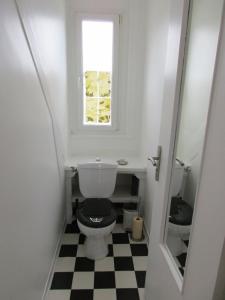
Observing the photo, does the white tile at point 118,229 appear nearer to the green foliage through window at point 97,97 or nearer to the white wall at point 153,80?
the white wall at point 153,80

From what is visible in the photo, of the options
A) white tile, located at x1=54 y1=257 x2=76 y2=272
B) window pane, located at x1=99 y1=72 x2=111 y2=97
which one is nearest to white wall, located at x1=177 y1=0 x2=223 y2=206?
white tile, located at x1=54 y1=257 x2=76 y2=272

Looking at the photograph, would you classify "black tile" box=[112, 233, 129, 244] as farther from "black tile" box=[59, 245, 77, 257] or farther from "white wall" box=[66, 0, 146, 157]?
"white wall" box=[66, 0, 146, 157]

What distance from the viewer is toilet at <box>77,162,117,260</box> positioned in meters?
1.81

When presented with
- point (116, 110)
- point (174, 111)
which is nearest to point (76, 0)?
point (116, 110)

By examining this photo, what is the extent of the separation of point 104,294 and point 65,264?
17.1 inches

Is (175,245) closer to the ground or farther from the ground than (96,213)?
farther from the ground

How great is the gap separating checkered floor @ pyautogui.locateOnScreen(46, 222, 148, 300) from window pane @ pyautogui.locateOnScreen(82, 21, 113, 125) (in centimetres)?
135

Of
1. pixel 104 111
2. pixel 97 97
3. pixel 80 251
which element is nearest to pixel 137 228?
pixel 80 251

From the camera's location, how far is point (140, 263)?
1.92 metres

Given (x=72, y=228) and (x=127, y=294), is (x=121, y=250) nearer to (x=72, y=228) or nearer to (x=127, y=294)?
(x=127, y=294)

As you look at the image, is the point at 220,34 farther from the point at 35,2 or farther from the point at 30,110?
the point at 35,2

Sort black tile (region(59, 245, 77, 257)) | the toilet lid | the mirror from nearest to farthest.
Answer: the mirror
the toilet lid
black tile (region(59, 245, 77, 257))

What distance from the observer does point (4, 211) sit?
2.87 feet

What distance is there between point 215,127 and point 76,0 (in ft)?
7.35
